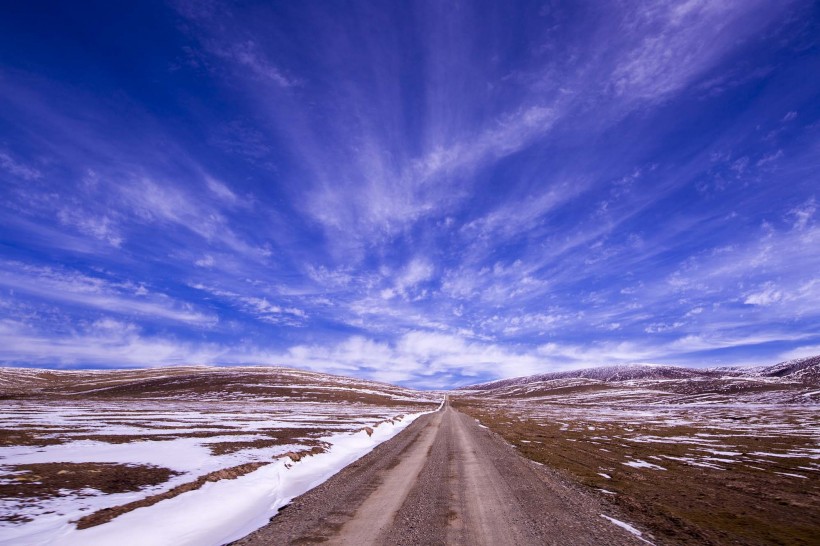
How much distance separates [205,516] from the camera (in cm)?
1036

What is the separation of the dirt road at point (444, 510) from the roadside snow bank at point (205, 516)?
0.86m

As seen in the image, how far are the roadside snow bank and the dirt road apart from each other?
0.86 meters

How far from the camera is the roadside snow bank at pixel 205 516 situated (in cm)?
823

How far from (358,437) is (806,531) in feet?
78.4

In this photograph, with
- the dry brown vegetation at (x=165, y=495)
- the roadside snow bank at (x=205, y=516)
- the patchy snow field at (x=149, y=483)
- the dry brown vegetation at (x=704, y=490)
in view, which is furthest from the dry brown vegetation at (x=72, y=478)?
the dry brown vegetation at (x=704, y=490)

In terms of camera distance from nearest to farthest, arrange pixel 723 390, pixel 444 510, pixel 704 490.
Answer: pixel 444 510 < pixel 704 490 < pixel 723 390

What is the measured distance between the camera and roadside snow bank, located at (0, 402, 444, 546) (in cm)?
823

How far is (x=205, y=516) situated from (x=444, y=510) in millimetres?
6397

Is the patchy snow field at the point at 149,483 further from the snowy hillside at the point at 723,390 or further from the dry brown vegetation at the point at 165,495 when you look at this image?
the snowy hillside at the point at 723,390

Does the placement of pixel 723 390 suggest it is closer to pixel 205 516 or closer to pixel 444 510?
pixel 444 510

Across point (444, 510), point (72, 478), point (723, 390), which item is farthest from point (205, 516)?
point (723, 390)

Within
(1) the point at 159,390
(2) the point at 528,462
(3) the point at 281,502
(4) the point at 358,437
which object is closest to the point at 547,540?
(3) the point at 281,502

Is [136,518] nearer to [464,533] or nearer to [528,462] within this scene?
[464,533]

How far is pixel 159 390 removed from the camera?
126 meters
